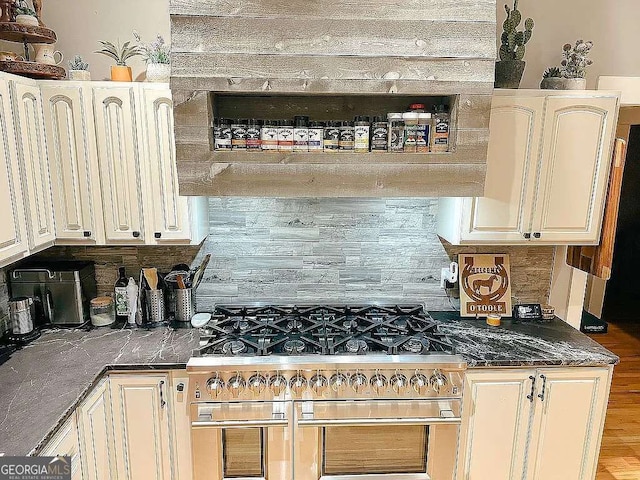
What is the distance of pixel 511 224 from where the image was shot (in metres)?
2.32

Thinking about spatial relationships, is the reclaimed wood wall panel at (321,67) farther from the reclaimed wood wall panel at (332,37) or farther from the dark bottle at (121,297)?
the dark bottle at (121,297)

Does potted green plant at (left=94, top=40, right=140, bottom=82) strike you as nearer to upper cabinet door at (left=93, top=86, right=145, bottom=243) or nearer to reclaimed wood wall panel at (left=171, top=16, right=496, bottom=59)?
upper cabinet door at (left=93, top=86, right=145, bottom=243)

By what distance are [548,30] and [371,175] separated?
1.38m

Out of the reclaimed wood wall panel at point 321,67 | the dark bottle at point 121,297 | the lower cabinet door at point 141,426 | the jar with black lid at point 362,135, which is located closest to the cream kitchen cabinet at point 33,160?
the dark bottle at point 121,297

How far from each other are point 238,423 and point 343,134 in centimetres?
140

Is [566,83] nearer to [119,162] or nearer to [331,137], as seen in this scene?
[331,137]

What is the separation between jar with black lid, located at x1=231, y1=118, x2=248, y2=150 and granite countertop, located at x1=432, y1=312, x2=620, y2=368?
143 centimetres

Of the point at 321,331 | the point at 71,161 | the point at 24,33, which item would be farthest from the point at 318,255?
the point at 24,33

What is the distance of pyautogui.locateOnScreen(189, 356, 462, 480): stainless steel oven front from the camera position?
205 centimetres

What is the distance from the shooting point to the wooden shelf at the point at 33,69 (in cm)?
202

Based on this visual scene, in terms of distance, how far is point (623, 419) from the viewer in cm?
328

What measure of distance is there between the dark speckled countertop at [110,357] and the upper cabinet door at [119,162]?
53 centimetres

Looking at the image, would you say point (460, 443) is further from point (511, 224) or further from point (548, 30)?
point (548, 30)

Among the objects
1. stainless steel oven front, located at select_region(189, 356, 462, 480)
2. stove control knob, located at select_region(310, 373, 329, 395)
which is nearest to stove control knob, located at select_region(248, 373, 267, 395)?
stainless steel oven front, located at select_region(189, 356, 462, 480)
